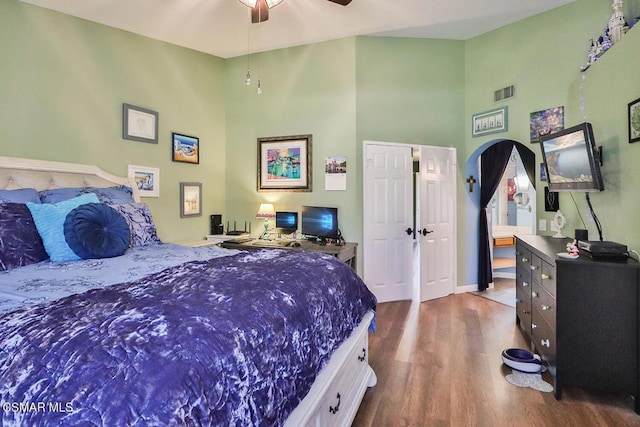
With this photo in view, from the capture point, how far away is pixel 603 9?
3223 mm

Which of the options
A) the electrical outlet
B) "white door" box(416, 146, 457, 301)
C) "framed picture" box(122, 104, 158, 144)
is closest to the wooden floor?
"white door" box(416, 146, 457, 301)

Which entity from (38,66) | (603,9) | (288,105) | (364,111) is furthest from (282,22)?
(603,9)

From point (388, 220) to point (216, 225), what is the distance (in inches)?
91.4

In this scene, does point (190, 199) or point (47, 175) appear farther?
point (190, 199)

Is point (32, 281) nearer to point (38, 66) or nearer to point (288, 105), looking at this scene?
point (38, 66)

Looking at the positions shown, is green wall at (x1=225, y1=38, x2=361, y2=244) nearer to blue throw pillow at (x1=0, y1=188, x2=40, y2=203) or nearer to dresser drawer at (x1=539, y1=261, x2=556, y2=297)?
dresser drawer at (x1=539, y1=261, x2=556, y2=297)

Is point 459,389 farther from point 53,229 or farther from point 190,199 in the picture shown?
point 190,199

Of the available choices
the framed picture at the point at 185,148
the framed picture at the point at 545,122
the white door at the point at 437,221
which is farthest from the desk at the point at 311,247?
the framed picture at the point at 545,122

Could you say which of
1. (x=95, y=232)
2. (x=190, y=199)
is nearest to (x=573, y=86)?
(x=95, y=232)

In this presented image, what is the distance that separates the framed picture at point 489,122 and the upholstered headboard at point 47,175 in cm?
427

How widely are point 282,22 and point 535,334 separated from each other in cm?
386

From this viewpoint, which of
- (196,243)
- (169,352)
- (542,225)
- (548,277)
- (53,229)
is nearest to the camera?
(169,352)

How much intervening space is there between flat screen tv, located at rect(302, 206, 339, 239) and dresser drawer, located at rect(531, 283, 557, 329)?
6.89ft

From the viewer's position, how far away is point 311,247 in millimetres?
3912
